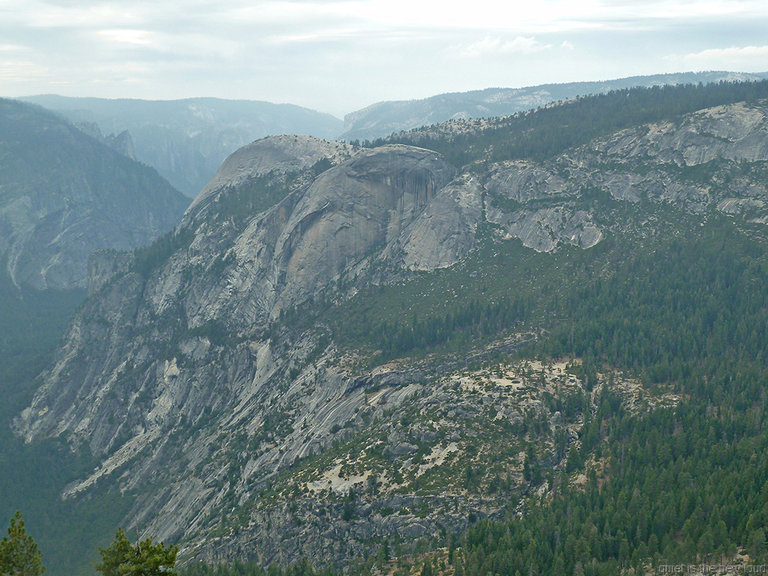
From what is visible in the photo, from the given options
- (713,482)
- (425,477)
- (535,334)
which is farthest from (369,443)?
(713,482)

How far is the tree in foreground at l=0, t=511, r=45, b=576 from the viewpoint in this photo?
68.1 m

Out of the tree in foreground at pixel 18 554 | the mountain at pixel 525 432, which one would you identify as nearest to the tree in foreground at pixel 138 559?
the tree in foreground at pixel 18 554

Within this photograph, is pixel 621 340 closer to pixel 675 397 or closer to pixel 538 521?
pixel 675 397

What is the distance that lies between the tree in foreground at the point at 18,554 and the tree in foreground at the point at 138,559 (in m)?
6.98

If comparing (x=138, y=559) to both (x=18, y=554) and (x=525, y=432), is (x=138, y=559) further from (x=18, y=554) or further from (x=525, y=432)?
(x=525, y=432)

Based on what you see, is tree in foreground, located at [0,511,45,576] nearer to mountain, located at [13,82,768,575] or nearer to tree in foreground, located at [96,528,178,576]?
tree in foreground, located at [96,528,178,576]

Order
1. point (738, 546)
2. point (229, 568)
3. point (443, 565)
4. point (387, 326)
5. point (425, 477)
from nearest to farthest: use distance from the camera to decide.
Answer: point (738, 546) → point (443, 565) → point (229, 568) → point (425, 477) → point (387, 326)

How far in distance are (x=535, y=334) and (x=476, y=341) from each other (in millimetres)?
15572

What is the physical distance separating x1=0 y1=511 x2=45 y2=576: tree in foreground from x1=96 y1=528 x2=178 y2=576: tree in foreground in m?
6.98

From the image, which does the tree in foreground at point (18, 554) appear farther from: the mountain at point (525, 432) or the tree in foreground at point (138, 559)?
the mountain at point (525, 432)

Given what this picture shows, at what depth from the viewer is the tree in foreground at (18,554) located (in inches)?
2682

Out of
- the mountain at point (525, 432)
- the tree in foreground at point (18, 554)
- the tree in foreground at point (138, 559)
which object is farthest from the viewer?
the mountain at point (525, 432)

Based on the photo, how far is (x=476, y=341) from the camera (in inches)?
6978

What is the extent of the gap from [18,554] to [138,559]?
43.8 feet
